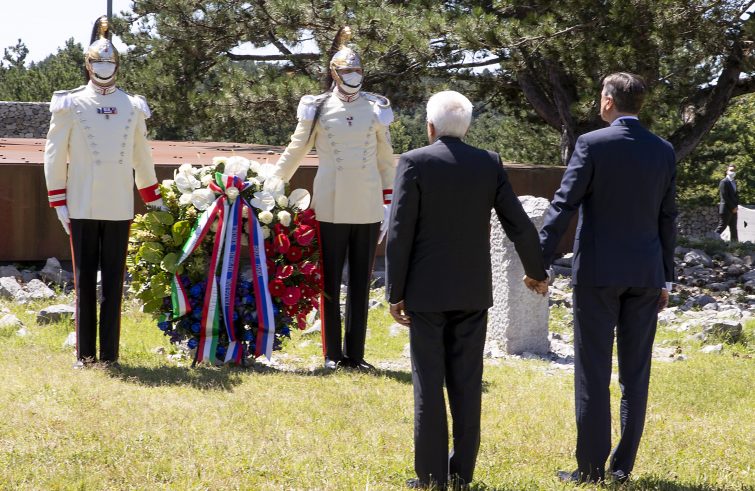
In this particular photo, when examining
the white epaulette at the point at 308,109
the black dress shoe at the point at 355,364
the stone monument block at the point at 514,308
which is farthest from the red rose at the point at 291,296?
the stone monument block at the point at 514,308

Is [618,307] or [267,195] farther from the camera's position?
[267,195]

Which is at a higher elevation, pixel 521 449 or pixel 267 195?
pixel 267 195

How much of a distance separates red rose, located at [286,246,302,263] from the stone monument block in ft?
6.23

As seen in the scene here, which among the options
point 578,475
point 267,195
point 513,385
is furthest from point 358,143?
point 578,475

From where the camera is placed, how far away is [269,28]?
15328 millimetres

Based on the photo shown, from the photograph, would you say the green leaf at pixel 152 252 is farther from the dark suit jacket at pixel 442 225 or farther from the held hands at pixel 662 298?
the held hands at pixel 662 298

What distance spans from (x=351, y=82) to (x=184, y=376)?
2.12 metres

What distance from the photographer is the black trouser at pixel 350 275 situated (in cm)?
669

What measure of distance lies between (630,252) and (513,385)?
2.51m

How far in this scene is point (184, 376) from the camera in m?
6.16

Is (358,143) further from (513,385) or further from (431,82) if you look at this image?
(431,82)

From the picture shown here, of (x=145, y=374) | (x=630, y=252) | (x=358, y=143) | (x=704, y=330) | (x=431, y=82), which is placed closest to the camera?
(x=630, y=252)

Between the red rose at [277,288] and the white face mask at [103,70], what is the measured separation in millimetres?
1653

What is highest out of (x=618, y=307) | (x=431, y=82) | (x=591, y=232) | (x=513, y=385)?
(x=431, y=82)
